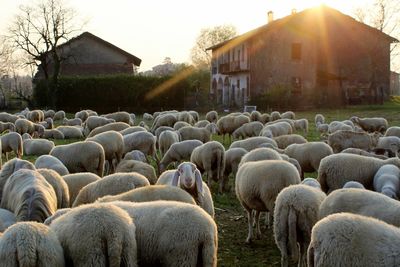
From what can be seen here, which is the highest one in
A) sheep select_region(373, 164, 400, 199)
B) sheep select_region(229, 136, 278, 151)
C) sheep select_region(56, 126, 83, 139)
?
sheep select_region(373, 164, 400, 199)

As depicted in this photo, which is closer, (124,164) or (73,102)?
(124,164)

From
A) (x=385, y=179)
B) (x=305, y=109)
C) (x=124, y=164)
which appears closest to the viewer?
(x=385, y=179)

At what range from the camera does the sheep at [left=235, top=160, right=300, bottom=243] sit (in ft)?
28.5

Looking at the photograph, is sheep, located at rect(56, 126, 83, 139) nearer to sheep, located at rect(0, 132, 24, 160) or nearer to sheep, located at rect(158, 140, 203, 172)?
sheep, located at rect(0, 132, 24, 160)

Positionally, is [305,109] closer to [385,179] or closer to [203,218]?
[385,179]

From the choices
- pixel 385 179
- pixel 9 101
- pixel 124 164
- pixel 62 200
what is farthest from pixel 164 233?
pixel 9 101

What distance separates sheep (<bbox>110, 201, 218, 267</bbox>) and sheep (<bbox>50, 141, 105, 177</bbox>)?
7.35 metres

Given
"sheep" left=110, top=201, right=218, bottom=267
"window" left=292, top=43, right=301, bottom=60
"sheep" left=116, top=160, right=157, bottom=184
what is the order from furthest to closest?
"window" left=292, top=43, right=301, bottom=60, "sheep" left=116, top=160, right=157, bottom=184, "sheep" left=110, top=201, right=218, bottom=267

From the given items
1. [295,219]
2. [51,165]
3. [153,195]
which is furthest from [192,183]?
[51,165]

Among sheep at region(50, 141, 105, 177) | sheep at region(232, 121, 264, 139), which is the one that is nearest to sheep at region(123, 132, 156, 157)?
sheep at region(50, 141, 105, 177)

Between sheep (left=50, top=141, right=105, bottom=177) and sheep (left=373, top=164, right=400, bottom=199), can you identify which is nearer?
sheep (left=373, top=164, right=400, bottom=199)

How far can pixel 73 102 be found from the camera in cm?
5231

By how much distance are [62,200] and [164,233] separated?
3.30 m

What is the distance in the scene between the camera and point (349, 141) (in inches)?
633
